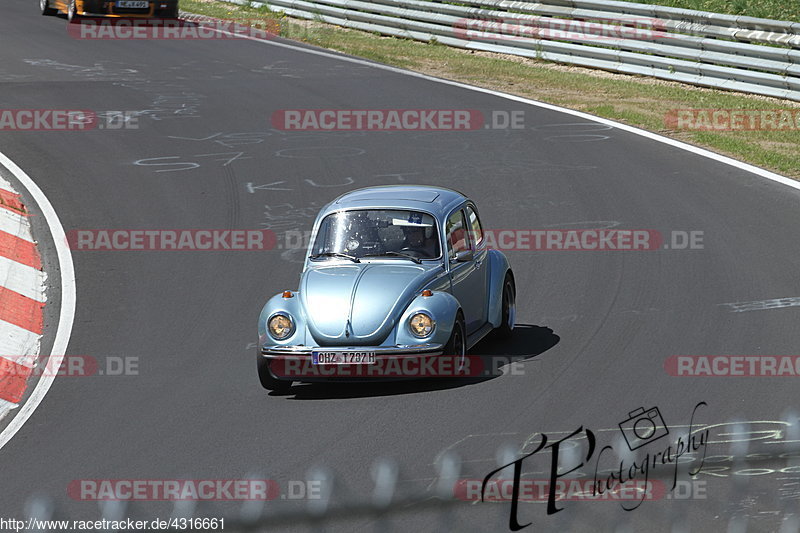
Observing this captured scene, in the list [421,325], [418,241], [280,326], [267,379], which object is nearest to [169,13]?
[418,241]

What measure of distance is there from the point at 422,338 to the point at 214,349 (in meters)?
2.22

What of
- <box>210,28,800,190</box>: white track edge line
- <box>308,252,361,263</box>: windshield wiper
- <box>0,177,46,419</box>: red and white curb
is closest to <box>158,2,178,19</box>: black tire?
<box>210,28,800,190</box>: white track edge line

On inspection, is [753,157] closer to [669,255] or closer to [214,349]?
[669,255]

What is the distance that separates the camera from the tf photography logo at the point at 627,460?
7.41m

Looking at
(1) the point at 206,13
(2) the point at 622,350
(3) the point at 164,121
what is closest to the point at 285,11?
(1) the point at 206,13

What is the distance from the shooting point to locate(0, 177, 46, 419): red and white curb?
10375mm

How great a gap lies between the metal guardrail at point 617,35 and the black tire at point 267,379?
12847 mm

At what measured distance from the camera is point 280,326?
9.73 meters

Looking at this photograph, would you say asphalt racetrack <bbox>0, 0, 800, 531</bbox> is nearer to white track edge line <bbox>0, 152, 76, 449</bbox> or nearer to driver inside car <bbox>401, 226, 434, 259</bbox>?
white track edge line <bbox>0, 152, 76, 449</bbox>

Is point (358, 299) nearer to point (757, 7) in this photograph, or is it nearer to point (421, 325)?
point (421, 325)

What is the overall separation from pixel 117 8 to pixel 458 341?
67.6 feet

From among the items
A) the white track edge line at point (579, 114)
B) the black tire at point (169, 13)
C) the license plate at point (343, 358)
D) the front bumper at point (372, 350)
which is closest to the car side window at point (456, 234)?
the front bumper at point (372, 350)

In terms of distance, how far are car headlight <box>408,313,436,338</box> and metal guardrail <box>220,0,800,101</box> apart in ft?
39.9

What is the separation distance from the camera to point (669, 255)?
13.2 m
